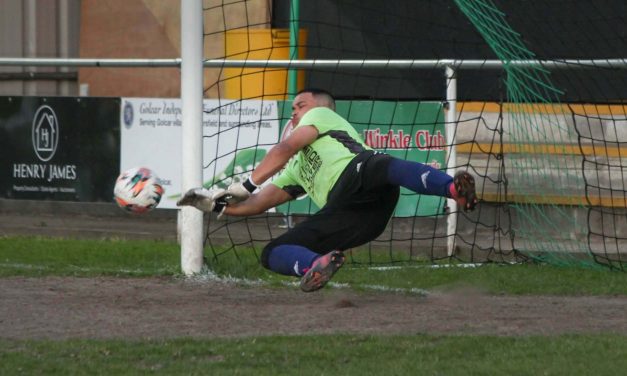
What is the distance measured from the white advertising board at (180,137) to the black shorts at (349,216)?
4925 mm

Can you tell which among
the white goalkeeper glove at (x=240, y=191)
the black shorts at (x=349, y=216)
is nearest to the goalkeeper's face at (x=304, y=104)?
the white goalkeeper glove at (x=240, y=191)

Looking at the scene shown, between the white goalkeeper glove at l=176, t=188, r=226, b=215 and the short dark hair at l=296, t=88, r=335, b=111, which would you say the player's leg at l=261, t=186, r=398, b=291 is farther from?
the short dark hair at l=296, t=88, r=335, b=111

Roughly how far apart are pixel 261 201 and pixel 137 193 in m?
1.06

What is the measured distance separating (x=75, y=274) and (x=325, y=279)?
3.77 metres

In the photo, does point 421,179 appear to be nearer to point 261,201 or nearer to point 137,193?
point 261,201

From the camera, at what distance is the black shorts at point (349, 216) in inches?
361

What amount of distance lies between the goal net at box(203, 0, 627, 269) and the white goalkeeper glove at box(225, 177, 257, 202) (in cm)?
291

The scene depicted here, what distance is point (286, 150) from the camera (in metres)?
9.41

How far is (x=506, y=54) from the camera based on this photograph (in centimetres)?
1252

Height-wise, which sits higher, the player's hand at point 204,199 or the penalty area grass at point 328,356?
the player's hand at point 204,199

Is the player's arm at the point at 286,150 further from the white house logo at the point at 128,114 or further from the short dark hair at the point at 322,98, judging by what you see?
the white house logo at the point at 128,114

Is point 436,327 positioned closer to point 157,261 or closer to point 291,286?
point 291,286

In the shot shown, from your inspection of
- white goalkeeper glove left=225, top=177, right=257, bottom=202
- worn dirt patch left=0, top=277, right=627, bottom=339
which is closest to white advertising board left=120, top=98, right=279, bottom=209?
worn dirt patch left=0, top=277, right=627, bottom=339

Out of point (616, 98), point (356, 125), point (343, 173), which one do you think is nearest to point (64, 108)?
point (356, 125)
